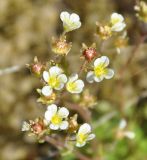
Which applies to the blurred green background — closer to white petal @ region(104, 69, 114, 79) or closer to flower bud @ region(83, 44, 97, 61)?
white petal @ region(104, 69, 114, 79)

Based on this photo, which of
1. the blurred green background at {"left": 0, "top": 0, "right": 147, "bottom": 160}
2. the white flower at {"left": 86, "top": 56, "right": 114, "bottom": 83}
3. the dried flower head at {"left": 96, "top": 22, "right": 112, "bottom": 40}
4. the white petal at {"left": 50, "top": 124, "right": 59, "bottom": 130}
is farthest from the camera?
the blurred green background at {"left": 0, "top": 0, "right": 147, "bottom": 160}

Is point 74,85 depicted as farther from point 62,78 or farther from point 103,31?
Answer: point 103,31

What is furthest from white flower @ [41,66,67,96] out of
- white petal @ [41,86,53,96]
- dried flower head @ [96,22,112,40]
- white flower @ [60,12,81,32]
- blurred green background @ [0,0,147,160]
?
blurred green background @ [0,0,147,160]

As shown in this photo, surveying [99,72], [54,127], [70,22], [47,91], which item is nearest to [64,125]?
[54,127]

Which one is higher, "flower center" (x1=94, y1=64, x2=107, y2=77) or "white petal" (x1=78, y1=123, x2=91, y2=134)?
"flower center" (x1=94, y1=64, x2=107, y2=77)

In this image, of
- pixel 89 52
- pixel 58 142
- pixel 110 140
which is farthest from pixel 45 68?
pixel 110 140

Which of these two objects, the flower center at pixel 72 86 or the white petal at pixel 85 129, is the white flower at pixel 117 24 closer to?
the flower center at pixel 72 86
